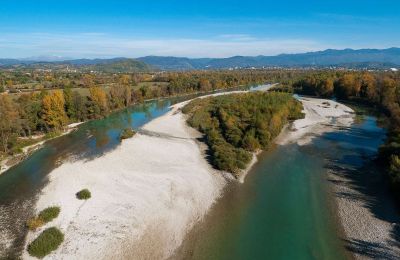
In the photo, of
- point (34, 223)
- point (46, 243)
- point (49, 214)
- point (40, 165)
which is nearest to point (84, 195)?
point (49, 214)

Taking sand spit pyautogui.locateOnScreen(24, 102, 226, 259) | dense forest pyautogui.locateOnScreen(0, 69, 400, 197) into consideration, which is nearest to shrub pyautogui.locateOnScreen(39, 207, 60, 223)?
sand spit pyautogui.locateOnScreen(24, 102, 226, 259)

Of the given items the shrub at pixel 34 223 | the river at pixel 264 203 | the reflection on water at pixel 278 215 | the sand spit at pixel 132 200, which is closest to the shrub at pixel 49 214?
the shrub at pixel 34 223

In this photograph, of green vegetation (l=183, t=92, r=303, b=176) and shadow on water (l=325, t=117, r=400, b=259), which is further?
green vegetation (l=183, t=92, r=303, b=176)

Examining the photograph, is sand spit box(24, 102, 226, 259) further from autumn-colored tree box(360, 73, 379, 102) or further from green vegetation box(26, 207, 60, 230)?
autumn-colored tree box(360, 73, 379, 102)

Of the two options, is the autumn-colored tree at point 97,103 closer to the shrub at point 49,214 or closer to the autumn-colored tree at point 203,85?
the shrub at point 49,214

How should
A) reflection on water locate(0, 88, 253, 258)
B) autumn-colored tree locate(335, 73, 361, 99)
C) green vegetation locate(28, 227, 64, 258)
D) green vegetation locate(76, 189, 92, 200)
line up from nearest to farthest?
1. green vegetation locate(28, 227, 64, 258)
2. reflection on water locate(0, 88, 253, 258)
3. green vegetation locate(76, 189, 92, 200)
4. autumn-colored tree locate(335, 73, 361, 99)
